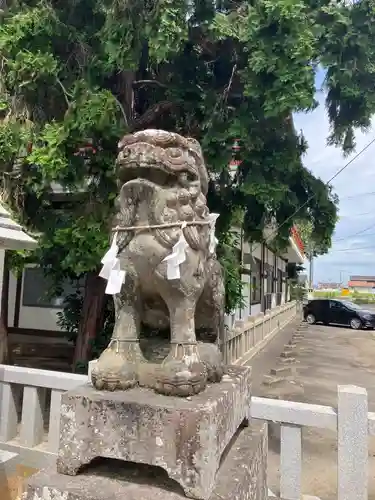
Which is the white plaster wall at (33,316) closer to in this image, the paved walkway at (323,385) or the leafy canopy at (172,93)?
the leafy canopy at (172,93)

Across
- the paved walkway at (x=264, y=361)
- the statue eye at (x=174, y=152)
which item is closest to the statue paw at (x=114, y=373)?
the statue eye at (x=174, y=152)

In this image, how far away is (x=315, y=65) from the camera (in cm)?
363

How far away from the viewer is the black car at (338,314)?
17094 mm

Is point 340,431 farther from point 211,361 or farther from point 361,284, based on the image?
point 361,284

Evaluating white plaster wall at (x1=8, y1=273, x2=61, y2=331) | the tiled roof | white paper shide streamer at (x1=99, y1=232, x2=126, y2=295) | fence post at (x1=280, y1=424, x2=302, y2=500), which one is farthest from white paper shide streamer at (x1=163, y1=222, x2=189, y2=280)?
the tiled roof

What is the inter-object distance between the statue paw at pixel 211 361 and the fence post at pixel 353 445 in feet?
2.76

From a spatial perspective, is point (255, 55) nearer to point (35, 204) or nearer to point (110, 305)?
point (35, 204)

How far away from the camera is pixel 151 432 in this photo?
1300mm

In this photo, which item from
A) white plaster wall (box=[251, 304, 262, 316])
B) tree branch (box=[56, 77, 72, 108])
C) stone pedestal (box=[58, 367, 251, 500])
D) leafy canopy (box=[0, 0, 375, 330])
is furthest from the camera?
white plaster wall (box=[251, 304, 262, 316])

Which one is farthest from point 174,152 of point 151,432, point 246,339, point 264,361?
point 264,361

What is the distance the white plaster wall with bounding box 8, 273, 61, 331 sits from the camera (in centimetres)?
743

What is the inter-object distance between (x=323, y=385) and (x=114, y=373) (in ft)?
20.8

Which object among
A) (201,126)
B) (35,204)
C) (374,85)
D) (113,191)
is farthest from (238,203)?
(35,204)

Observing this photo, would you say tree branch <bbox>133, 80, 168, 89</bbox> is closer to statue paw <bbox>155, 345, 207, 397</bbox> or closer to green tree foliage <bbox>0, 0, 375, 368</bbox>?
green tree foliage <bbox>0, 0, 375, 368</bbox>
